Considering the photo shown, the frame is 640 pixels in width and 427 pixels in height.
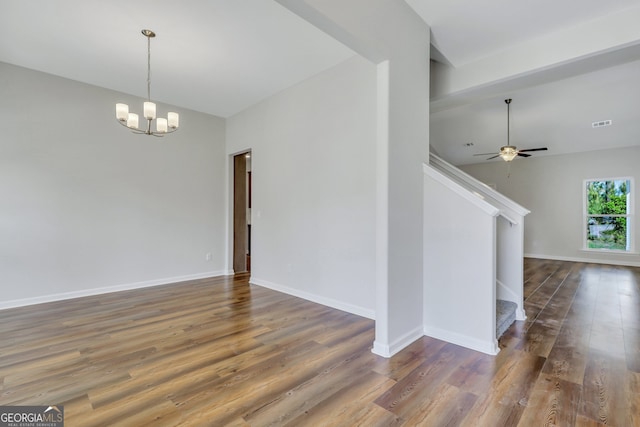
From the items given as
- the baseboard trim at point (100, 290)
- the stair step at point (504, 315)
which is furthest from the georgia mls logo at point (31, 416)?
the stair step at point (504, 315)

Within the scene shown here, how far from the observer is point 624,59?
9.40 feet

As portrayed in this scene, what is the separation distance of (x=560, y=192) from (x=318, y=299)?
7.49 metres

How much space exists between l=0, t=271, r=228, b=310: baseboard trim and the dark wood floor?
24 centimetres

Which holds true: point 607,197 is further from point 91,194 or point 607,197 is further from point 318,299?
point 91,194

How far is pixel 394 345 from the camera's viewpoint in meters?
2.45

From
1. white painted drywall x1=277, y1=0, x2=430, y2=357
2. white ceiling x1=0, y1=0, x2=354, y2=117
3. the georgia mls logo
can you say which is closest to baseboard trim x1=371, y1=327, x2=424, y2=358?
white painted drywall x1=277, y1=0, x2=430, y2=357

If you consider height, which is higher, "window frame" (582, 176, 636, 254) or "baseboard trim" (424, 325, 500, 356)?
"window frame" (582, 176, 636, 254)

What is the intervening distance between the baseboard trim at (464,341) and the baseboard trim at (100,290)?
4066 millimetres

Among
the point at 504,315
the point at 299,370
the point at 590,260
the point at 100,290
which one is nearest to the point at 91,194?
the point at 100,290

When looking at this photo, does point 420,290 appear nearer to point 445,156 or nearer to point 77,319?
point 77,319

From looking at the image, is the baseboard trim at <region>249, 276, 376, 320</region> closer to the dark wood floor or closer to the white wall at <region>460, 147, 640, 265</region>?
the dark wood floor

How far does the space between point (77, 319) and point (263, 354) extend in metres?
2.39

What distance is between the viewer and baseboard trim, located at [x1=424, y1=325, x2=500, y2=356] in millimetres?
2426

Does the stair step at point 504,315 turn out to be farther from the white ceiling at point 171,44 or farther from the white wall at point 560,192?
the white wall at point 560,192
